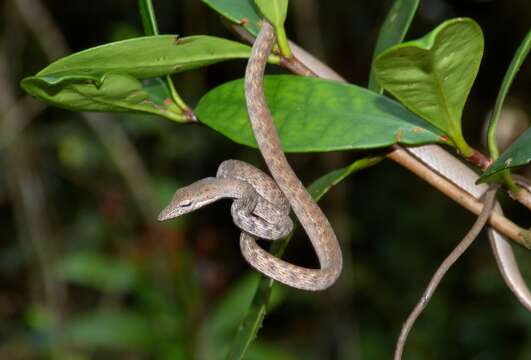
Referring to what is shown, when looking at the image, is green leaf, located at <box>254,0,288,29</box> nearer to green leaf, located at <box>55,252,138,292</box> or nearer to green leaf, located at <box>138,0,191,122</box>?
green leaf, located at <box>138,0,191,122</box>

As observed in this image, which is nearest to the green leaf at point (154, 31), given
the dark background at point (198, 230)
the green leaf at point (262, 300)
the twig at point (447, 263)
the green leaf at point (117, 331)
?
the green leaf at point (262, 300)

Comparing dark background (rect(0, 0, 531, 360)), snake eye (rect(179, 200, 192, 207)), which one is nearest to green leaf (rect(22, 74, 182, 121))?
snake eye (rect(179, 200, 192, 207))

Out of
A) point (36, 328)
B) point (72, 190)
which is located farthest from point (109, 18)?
point (36, 328)

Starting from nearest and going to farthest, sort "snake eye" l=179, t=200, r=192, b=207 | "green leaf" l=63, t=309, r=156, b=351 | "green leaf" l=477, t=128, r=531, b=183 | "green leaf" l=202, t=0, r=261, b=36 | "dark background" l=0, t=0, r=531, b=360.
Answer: "green leaf" l=477, t=128, r=531, b=183 < "green leaf" l=202, t=0, r=261, b=36 < "snake eye" l=179, t=200, r=192, b=207 < "green leaf" l=63, t=309, r=156, b=351 < "dark background" l=0, t=0, r=531, b=360

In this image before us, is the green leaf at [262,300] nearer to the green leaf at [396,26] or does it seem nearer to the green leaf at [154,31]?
the green leaf at [396,26]

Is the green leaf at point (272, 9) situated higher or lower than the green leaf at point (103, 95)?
higher

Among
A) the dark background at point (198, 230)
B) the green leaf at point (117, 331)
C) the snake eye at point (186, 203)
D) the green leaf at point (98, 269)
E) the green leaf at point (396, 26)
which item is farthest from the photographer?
the green leaf at point (98, 269)
